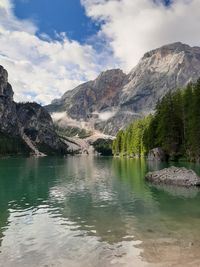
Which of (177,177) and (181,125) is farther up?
(181,125)

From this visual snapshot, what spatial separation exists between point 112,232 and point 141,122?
568ft

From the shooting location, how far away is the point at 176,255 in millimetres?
20281

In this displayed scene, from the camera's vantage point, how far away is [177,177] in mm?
55406

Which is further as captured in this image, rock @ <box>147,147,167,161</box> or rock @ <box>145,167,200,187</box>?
Result: rock @ <box>147,147,167,161</box>

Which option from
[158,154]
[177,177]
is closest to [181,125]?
[158,154]

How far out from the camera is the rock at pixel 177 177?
5353 cm

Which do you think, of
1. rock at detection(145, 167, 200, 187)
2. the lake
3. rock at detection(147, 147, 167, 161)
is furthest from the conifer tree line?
the lake

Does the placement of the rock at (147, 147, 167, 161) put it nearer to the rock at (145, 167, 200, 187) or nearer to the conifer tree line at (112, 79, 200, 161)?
the conifer tree line at (112, 79, 200, 161)

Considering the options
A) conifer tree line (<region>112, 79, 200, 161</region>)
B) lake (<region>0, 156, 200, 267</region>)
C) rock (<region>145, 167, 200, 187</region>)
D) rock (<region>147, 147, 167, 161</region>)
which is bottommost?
lake (<region>0, 156, 200, 267</region>)

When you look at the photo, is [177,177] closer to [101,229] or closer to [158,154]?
[101,229]

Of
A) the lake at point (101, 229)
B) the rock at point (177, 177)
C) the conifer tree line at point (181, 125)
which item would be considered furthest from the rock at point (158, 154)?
the lake at point (101, 229)

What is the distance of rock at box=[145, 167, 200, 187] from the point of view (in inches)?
2108

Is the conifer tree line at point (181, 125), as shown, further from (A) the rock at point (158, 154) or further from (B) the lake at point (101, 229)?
(B) the lake at point (101, 229)

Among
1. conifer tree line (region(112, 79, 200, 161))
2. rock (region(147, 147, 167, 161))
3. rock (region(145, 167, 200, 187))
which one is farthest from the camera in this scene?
rock (region(147, 147, 167, 161))
